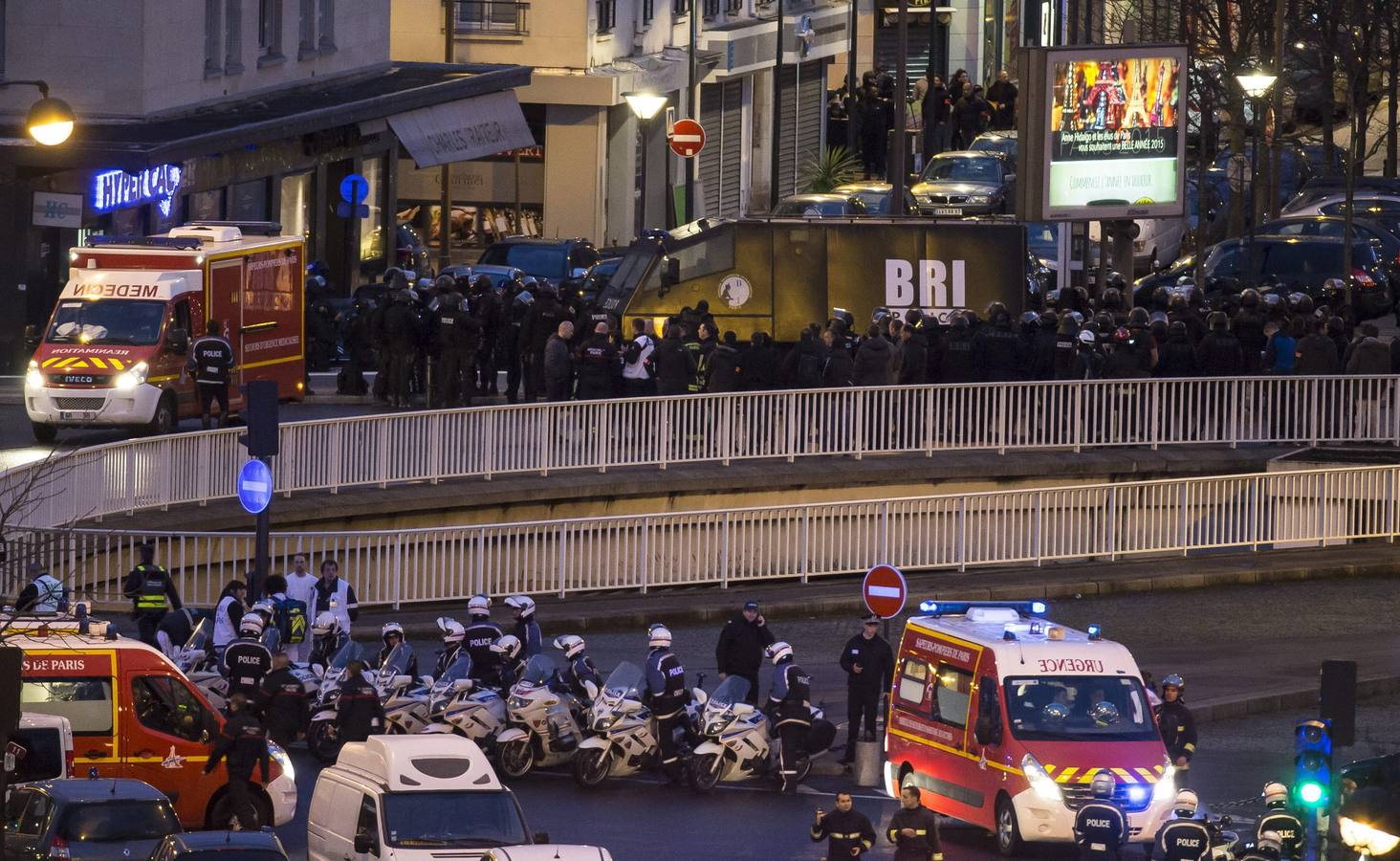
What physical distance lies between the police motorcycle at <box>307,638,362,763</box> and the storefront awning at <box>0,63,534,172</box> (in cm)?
1745

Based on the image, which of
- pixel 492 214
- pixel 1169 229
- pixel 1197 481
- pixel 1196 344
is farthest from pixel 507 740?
pixel 492 214

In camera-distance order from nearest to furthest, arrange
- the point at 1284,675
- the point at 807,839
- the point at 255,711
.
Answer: the point at 807,839 → the point at 255,711 → the point at 1284,675

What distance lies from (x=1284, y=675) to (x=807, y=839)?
7272mm

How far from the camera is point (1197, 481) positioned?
29234 mm

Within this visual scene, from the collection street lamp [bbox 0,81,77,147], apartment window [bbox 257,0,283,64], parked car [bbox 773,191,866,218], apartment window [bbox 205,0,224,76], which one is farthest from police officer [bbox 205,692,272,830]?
apartment window [bbox 257,0,283,64]

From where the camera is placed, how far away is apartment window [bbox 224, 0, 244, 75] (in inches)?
1786

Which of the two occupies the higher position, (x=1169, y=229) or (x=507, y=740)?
(x=1169, y=229)

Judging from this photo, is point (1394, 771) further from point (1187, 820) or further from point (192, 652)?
point (192, 652)

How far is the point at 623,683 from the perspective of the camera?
2134 centimetres

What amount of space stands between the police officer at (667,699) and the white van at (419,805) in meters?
4.07

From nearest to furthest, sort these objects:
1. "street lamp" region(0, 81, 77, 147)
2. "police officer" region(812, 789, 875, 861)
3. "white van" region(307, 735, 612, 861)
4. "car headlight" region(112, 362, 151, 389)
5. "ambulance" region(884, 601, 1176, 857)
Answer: "white van" region(307, 735, 612, 861), "police officer" region(812, 789, 875, 861), "ambulance" region(884, 601, 1176, 857), "street lamp" region(0, 81, 77, 147), "car headlight" region(112, 362, 151, 389)

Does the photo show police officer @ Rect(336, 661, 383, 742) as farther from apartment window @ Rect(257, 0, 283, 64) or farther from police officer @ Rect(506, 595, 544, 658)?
apartment window @ Rect(257, 0, 283, 64)

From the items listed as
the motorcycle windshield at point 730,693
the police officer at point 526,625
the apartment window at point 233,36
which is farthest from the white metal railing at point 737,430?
the apartment window at point 233,36

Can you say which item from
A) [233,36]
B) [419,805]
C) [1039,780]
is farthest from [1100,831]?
[233,36]
